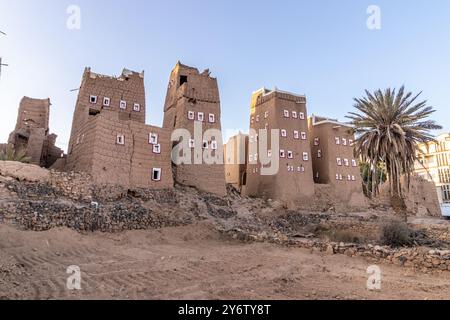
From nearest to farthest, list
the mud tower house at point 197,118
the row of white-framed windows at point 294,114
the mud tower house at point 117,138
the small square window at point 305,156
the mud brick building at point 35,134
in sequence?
the mud tower house at point 117,138 → the mud brick building at point 35,134 → the mud tower house at point 197,118 → the small square window at point 305,156 → the row of white-framed windows at point 294,114

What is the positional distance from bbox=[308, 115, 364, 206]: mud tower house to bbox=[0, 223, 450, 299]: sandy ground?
21.4 metres

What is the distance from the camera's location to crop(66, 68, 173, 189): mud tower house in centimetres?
2106

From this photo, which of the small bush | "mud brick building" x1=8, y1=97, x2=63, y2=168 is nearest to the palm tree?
the small bush

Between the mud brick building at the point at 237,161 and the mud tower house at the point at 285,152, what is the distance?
341 centimetres

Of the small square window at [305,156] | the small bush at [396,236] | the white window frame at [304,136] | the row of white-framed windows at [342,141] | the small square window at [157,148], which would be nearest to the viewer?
the small bush at [396,236]

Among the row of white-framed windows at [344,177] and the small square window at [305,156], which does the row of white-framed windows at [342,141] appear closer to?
the row of white-framed windows at [344,177]

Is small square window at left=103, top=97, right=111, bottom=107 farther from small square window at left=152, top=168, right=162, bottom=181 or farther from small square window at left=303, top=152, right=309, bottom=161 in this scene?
small square window at left=303, top=152, right=309, bottom=161

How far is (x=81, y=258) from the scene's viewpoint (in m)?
12.9

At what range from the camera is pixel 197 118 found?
27.7 meters

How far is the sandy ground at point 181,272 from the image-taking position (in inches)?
335

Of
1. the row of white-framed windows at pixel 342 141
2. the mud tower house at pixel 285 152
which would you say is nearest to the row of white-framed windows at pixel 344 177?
the row of white-framed windows at pixel 342 141

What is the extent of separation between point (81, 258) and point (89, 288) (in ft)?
15.7

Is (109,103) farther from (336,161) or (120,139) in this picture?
(336,161)
